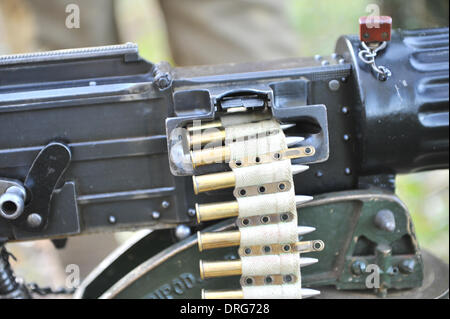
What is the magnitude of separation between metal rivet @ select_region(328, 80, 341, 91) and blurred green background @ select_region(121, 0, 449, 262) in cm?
77

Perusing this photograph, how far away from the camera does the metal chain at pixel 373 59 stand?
1.40 metres

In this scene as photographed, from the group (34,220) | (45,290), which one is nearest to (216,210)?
(34,220)

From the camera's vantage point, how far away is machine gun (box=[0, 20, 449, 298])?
52.8 inches

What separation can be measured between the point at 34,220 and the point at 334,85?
2.50 ft

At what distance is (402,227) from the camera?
1.46 metres

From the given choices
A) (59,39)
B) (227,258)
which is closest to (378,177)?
(227,258)

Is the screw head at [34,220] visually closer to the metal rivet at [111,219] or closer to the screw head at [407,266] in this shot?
the metal rivet at [111,219]

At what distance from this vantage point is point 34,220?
138 centimetres

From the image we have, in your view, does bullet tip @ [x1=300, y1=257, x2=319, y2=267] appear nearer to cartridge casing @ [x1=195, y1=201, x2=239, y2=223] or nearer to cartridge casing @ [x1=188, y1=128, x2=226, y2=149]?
cartridge casing @ [x1=195, y1=201, x2=239, y2=223]

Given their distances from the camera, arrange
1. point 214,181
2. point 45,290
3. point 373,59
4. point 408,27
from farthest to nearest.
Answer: point 408,27
point 45,290
point 373,59
point 214,181

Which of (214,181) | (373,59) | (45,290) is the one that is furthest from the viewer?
(45,290)

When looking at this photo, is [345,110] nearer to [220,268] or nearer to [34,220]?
[220,268]
